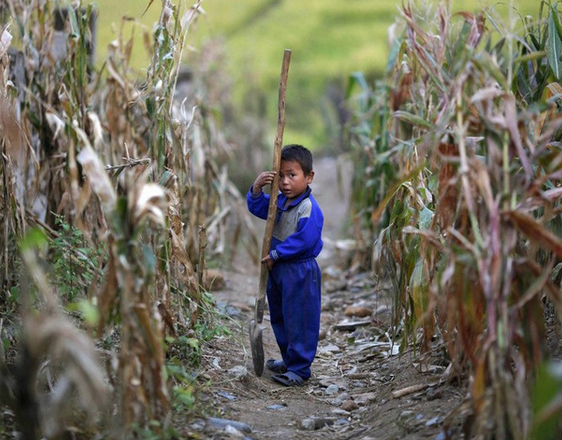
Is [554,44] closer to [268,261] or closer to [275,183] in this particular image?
[275,183]

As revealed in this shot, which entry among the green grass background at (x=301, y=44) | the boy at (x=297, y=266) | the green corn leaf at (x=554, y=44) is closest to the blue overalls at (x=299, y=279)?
the boy at (x=297, y=266)

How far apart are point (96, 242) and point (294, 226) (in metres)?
0.96

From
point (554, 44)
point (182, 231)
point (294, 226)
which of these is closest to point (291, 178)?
point (294, 226)

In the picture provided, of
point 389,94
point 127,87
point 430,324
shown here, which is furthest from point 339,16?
point 430,324

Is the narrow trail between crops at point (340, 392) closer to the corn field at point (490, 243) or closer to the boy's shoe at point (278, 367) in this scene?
the boy's shoe at point (278, 367)

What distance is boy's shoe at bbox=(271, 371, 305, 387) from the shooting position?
321 cm

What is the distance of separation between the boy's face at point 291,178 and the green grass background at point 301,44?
25.1 ft

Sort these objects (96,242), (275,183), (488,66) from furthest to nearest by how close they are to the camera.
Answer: (96,242) < (275,183) < (488,66)

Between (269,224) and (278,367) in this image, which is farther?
(278,367)

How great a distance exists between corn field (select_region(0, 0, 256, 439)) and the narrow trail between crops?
7.4 inches

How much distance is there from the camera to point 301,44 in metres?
15.5

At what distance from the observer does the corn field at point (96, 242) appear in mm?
1948

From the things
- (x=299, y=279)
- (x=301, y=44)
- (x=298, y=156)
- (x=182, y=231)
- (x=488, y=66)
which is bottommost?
(x=299, y=279)

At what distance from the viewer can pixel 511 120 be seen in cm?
207
